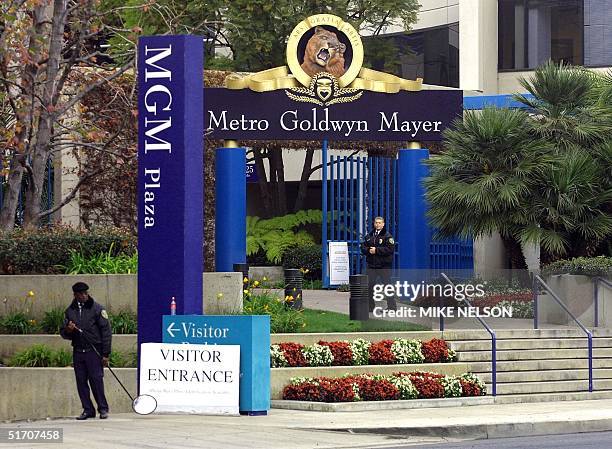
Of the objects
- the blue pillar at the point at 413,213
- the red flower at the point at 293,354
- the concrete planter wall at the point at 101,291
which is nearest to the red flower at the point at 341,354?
the red flower at the point at 293,354

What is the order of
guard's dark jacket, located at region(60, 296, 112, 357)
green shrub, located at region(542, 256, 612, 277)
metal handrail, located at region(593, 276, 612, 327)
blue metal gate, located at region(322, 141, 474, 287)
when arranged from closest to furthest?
guard's dark jacket, located at region(60, 296, 112, 357)
metal handrail, located at region(593, 276, 612, 327)
green shrub, located at region(542, 256, 612, 277)
blue metal gate, located at region(322, 141, 474, 287)

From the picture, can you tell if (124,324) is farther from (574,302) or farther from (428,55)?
(428,55)

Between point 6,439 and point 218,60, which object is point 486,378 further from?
point 218,60

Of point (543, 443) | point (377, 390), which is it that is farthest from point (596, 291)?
point (543, 443)

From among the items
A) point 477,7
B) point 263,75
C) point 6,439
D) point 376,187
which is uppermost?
point 477,7

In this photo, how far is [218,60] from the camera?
40.1 m

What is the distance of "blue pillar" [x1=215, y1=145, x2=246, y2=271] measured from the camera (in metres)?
27.9

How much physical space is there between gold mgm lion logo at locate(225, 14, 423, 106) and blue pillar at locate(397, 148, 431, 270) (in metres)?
1.59

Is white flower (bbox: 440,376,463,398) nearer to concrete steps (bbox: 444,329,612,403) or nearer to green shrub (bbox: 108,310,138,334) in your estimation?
concrete steps (bbox: 444,329,612,403)

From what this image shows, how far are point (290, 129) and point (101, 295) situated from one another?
8.36 m

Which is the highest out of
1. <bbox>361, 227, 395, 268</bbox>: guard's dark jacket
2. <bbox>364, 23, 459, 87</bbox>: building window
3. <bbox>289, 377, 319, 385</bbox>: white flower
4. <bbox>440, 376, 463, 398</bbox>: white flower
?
<bbox>364, 23, 459, 87</bbox>: building window

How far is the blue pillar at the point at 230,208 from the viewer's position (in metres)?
27.9

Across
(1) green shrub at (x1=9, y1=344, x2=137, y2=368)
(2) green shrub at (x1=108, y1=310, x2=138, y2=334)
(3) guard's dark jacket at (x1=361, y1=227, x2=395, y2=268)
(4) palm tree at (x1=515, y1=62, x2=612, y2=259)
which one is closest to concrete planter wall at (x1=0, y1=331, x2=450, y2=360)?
(1) green shrub at (x1=9, y1=344, x2=137, y2=368)

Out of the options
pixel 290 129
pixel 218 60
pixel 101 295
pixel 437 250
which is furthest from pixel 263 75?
pixel 218 60
